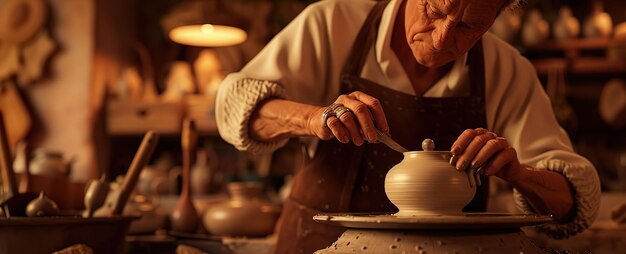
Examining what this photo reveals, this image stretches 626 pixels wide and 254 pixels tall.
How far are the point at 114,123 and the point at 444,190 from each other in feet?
15.6

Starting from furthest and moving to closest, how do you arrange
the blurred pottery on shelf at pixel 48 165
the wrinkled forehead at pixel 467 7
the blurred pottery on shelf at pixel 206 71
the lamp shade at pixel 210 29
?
the blurred pottery on shelf at pixel 206 71 < the lamp shade at pixel 210 29 < the blurred pottery on shelf at pixel 48 165 < the wrinkled forehead at pixel 467 7

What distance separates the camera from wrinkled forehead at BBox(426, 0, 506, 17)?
4.97 ft

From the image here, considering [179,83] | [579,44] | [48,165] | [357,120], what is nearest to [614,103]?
[579,44]

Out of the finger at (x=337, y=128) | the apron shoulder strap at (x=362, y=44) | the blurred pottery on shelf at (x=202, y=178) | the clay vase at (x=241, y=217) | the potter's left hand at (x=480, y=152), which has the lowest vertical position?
the blurred pottery on shelf at (x=202, y=178)

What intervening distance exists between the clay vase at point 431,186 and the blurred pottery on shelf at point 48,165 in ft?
9.06

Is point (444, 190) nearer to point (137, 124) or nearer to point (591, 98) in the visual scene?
point (137, 124)

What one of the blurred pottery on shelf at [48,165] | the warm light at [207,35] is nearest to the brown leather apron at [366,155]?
the blurred pottery on shelf at [48,165]

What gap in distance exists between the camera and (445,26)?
1562mm

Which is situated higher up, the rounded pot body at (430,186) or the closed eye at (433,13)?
the closed eye at (433,13)

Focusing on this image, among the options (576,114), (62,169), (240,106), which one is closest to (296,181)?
(240,106)

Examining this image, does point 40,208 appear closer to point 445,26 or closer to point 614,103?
point 445,26

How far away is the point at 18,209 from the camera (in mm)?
1885

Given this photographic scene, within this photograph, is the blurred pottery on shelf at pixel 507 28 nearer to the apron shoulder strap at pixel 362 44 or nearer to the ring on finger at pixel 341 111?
the apron shoulder strap at pixel 362 44

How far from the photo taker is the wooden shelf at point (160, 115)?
220 inches
